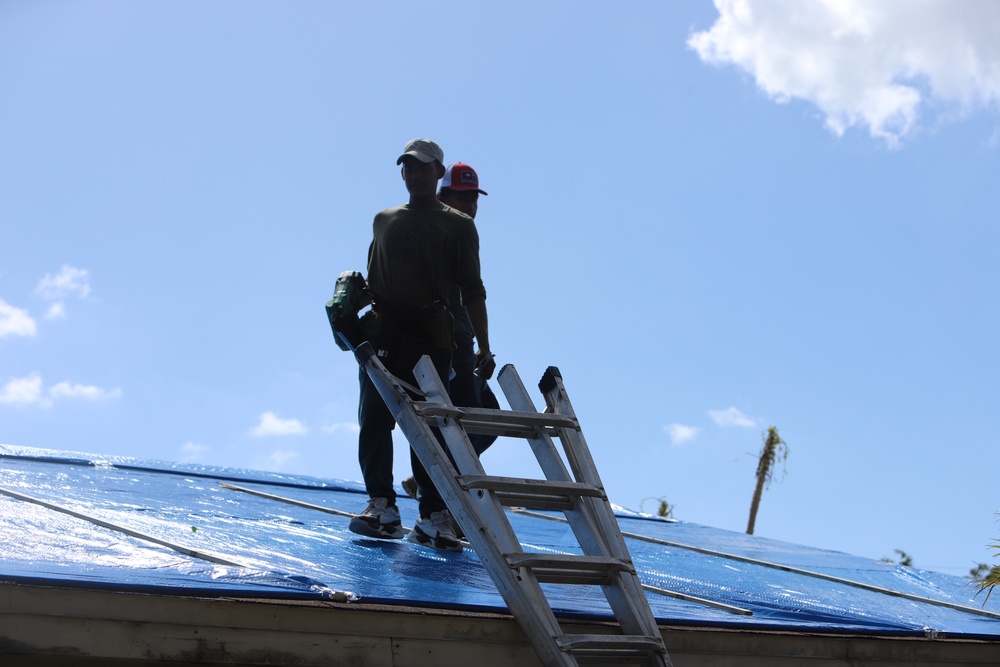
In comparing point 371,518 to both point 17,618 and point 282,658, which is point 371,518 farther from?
point 17,618

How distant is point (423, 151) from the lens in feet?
13.4

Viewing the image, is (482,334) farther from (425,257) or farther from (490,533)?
(490,533)

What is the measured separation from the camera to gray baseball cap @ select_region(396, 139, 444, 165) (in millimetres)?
4055

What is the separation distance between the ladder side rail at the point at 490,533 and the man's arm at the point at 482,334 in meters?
0.58

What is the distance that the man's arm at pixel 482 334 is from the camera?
4.00 metres

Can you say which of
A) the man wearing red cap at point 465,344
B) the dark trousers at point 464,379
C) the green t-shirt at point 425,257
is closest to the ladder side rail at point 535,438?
the man wearing red cap at point 465,344

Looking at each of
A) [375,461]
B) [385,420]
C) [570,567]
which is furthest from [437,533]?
[570,567]

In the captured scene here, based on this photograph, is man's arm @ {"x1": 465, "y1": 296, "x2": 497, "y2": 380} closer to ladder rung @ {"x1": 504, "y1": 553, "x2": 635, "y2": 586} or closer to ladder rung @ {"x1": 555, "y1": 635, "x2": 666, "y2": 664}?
ladder rung @ {"x1": 504, "y1": 553, "x2": 635, "y2": 586}

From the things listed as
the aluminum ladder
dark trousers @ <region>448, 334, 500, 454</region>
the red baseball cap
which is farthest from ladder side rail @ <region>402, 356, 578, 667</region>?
the red baseball cap

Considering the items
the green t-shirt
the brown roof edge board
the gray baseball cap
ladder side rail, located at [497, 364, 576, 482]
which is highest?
the gray baseball cap

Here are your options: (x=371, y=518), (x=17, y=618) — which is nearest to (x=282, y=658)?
(x=17, y=618)

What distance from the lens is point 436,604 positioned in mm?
2834

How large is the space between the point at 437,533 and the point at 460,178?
5.77 feet

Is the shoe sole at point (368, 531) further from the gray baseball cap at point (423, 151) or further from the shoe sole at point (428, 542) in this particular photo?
the gray baseball cap at point (423, 151)
